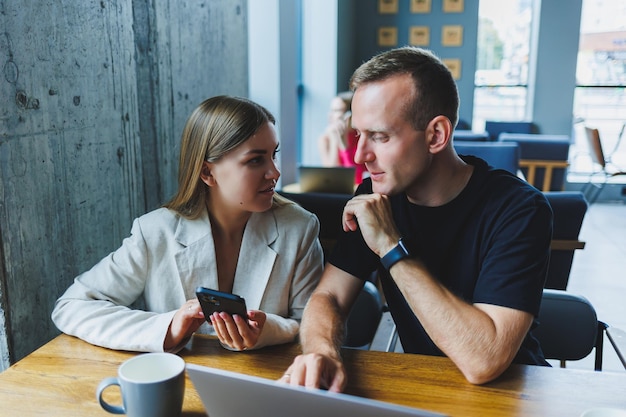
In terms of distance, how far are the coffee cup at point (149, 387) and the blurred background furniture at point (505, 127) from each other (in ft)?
21.8

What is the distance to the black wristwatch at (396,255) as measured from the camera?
1242mm

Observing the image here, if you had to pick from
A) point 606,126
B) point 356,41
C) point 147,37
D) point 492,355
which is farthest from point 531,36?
point 492,355

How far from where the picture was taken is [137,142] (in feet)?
5.99

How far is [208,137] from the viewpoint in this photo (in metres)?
1.45

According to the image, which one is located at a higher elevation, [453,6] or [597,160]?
[453,6]

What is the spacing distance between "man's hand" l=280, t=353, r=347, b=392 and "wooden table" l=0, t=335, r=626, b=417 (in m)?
0.03

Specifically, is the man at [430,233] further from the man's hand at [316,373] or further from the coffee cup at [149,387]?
the coffee cup at [149,387]

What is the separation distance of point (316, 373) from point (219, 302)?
0.23 metres

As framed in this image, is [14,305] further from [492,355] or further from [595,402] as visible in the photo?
[595,402]

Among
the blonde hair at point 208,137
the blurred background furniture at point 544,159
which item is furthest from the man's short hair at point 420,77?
the blurred background furniture at point 544,159

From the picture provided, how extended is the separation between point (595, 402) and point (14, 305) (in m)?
1.24

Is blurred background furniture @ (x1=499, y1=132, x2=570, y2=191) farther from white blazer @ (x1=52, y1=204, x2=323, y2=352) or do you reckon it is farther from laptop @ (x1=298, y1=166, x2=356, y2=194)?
white blazer @ (x1=52, y1=204, x2=323, y2=352)

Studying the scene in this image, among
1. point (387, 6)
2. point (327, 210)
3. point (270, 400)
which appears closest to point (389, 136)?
point (270, 400)

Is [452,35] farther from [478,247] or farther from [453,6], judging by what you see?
[478,247]
